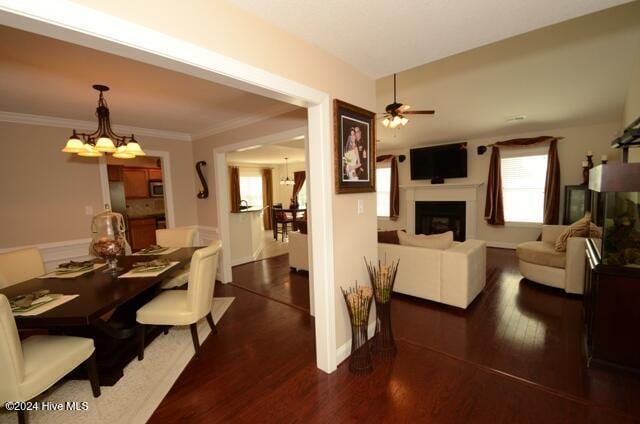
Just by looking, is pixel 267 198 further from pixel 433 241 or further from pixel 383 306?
pixel 383 306

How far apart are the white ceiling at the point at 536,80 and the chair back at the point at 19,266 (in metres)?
4.34

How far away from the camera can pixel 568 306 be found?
3.08 m

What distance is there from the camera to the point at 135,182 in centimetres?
650

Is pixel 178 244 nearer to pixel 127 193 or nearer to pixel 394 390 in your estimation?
pixel 394 390

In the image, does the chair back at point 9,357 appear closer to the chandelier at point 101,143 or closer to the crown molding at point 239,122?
the chandelier at point 101,143

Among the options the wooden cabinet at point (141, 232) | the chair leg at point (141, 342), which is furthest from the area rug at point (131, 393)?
the wooden cabinet at point (141, 232)

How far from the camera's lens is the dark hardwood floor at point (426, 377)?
170cm

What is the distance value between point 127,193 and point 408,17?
702cm

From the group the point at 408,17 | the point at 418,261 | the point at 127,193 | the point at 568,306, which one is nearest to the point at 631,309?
the point at 568,306

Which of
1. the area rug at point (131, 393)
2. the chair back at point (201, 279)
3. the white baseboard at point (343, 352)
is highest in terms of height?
the chair back at point (201, 279)

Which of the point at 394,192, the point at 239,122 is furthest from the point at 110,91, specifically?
the point at 394,192

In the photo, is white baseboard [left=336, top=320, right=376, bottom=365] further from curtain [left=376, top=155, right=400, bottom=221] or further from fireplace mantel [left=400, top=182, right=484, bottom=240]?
curtain [left=376, top=155, right=400, bottom=221]

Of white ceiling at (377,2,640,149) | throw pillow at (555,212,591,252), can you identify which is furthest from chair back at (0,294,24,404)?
throw pillow at (555,212,591,252)

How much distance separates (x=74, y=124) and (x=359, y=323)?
4.29 meters
